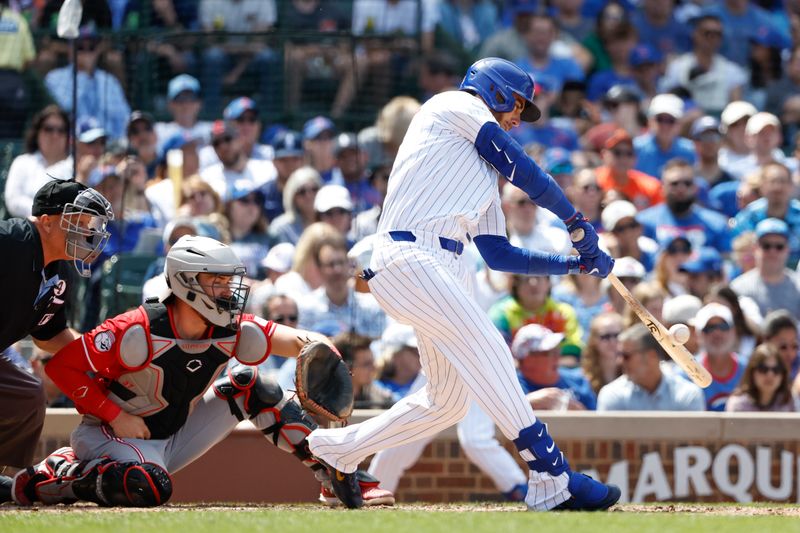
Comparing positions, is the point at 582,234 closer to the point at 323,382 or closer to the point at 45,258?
the point at 323,382

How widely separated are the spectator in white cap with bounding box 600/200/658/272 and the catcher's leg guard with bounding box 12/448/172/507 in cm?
492

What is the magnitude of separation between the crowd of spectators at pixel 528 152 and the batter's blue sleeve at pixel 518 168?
1351mm

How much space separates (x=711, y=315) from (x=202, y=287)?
13.7 feet

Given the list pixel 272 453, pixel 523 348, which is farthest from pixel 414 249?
pixel 523 348

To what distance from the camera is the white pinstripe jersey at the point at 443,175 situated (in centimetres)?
631

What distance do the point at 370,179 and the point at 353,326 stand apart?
2.83 metres

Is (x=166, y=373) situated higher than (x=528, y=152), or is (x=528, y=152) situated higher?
(x=528, y=152)

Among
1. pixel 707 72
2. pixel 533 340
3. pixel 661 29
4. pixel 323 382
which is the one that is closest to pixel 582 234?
pixel 323 382

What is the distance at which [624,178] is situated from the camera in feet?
38.8

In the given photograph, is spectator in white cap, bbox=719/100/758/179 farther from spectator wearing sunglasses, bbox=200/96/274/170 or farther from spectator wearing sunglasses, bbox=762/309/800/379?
spectator wearing sunglasses, bbox=200/96/274/170

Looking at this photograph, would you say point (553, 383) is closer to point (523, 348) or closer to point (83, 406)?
point (523, 348)

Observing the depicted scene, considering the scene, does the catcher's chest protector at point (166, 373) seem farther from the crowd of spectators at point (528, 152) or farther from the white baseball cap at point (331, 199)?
the white baseball cap at point (331, 199)

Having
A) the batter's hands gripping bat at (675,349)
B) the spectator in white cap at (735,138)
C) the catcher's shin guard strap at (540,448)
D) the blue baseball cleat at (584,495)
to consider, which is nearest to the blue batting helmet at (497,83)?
the batter's hands gripping bat at (675,349)

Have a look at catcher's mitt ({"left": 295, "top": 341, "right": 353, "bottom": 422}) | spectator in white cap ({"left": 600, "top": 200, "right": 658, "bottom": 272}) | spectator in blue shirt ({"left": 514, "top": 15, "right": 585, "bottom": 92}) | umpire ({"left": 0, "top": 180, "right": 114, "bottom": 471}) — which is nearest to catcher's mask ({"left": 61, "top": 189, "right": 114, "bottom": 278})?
umpire ({"left": 0, "top": 180, "right": 114, "bottom": 471})
